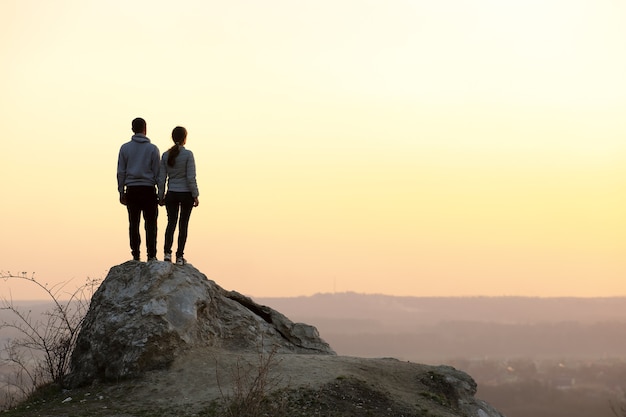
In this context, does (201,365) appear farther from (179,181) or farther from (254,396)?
(179,181)

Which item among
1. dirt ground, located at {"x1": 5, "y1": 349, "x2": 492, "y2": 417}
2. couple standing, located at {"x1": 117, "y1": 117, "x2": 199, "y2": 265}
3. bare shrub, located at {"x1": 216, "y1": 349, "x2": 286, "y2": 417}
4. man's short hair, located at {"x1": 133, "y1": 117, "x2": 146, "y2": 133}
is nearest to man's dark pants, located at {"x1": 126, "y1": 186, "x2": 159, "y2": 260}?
couple standing, located at {"x1": 117, "y1": 117, "x2": 199, "y2": 265}

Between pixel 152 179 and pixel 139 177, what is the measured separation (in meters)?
0.27

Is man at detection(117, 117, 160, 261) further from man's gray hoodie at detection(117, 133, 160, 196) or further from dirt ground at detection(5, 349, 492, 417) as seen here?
dirt ground at detection(5, 349, 492, 417)

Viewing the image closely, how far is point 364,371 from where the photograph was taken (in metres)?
14.0

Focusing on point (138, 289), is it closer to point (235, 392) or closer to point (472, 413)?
point (235, 392)

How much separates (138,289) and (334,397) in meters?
4.81

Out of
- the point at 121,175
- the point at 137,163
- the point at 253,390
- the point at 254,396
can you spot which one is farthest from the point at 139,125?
the point at 254,396

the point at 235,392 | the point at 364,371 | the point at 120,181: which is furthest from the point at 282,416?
the point at 120,181

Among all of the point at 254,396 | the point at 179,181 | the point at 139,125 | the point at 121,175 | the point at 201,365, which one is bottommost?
the point at 254,396

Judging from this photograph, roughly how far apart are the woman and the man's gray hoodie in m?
0.19

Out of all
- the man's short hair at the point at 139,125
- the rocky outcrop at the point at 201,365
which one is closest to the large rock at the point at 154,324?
the rocky outcrop at the point at 201,365

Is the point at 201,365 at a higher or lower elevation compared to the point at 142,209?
lower

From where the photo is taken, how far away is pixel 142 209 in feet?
49.5

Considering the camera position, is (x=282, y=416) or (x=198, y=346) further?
(x=198, y=346)
